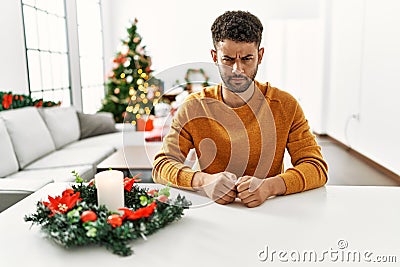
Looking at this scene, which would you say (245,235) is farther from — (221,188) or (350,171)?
(350,171)

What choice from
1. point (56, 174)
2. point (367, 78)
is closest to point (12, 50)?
point (56, 174)

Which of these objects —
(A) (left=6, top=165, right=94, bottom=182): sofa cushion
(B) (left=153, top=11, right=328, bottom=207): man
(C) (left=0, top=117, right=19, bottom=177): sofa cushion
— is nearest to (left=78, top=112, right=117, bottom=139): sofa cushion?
(A) (left=6, top=165, right=94, bottom=182): sofa cushion

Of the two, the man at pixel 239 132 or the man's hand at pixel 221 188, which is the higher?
the man at pixel 239 132

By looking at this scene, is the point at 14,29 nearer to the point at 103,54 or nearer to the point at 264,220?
the point at 103,54

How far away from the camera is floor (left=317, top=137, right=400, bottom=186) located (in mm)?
4094

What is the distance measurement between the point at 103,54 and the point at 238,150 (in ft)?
21.1

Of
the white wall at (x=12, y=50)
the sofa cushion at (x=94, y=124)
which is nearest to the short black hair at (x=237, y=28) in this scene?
the white wall at (x=12, y=50)

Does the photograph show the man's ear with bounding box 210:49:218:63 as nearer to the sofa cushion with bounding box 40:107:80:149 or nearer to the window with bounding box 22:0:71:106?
the sofa cushion with bounding box 40:107:80:149

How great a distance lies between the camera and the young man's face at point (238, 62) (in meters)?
1.21

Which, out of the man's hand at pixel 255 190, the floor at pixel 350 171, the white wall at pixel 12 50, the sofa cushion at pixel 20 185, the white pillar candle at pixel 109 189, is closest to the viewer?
the white pillar candle at pixel 109 189

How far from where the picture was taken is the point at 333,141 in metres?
6.22

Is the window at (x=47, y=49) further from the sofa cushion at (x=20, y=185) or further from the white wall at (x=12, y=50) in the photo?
the sofa cushion at (x=20, y=185)

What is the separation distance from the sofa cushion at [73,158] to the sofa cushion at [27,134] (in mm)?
68

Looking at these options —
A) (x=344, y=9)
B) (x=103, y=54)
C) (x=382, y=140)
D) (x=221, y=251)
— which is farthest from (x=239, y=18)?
(x=103, y=54)
